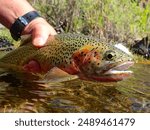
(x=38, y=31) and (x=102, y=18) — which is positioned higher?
(x=38, y=31)

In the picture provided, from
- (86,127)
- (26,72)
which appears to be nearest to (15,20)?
(26,72)

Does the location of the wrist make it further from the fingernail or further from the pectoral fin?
the pectoral fin

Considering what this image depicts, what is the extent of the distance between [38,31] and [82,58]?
0.57 meters

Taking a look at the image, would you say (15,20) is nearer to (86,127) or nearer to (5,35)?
(86,127)

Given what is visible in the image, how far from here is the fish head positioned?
2.84 metres

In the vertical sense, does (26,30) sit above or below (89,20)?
above

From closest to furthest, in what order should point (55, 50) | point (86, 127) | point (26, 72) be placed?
point (86, 127) < point (55, 50) < point (26, 72)

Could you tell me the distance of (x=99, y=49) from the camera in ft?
9.51

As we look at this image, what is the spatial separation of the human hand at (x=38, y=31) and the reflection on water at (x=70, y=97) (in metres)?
0.45

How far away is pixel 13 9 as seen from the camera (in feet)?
12.0

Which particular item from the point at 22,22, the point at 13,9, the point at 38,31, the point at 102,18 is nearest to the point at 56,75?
the point at 38,31

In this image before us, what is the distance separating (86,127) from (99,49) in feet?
1.81

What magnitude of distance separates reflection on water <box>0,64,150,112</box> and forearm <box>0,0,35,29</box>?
53 cm

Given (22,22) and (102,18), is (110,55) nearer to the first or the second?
(22,22)
